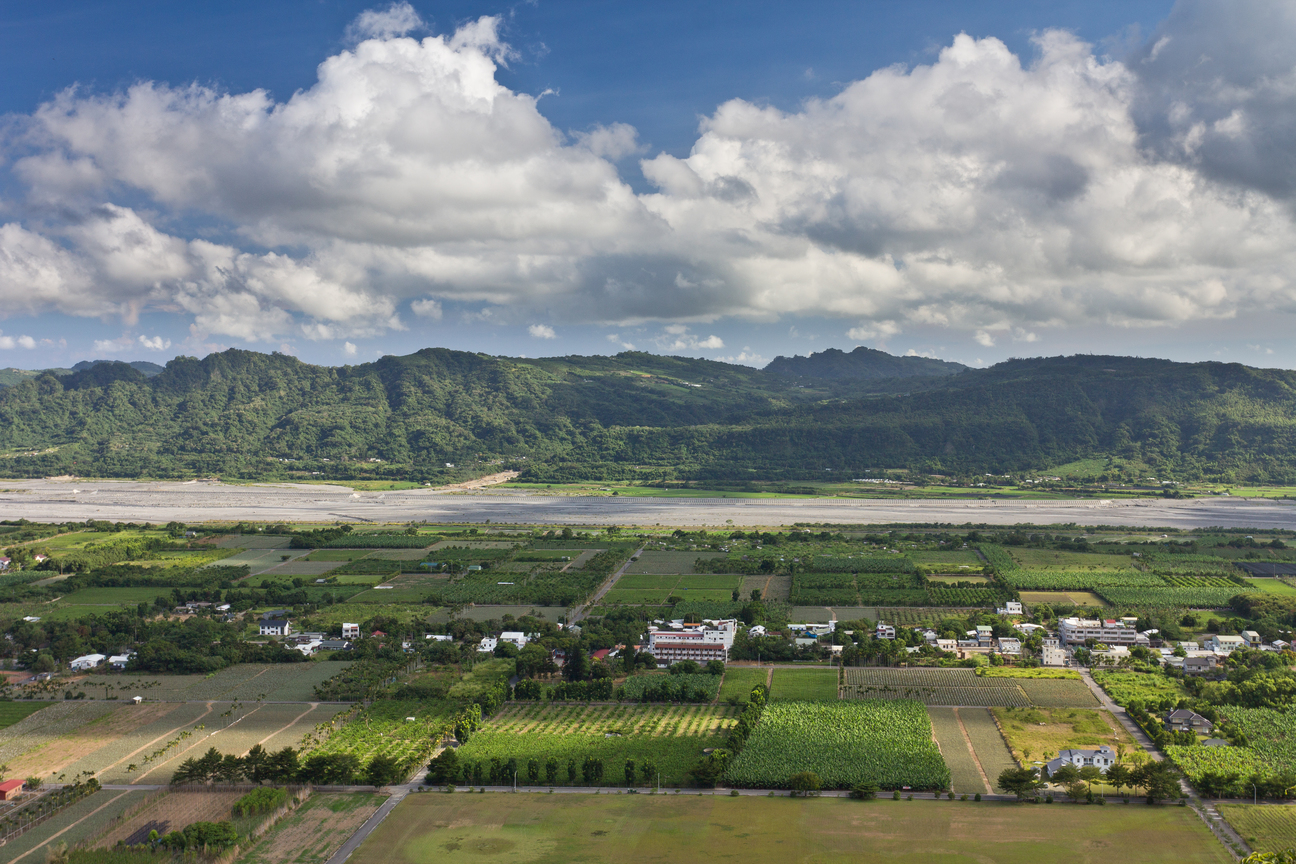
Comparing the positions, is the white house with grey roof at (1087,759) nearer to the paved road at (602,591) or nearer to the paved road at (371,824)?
the paved road at (371,824)

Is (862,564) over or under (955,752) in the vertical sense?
over

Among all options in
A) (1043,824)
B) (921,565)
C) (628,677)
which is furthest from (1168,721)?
(921,565)

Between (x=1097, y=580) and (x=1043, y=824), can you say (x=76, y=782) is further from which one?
(x=1097, y=580)

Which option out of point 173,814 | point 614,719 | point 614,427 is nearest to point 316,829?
point 173,814

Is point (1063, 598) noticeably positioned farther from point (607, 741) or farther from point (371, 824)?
point (371, 824)

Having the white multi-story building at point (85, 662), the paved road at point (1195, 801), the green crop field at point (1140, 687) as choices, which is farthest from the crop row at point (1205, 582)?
the white multi-story building at point (85, 662)

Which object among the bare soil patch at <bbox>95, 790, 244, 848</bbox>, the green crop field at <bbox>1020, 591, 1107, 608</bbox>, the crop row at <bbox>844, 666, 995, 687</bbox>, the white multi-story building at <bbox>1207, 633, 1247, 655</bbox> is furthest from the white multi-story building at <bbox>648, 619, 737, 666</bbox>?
the white multi-story building at <bbox>1207, 633, 1247, 655</bbox>
